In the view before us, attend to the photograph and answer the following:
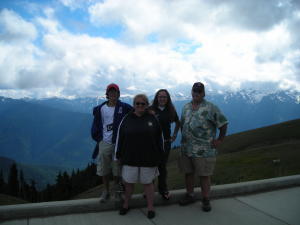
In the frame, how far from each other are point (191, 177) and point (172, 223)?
4.64 feet

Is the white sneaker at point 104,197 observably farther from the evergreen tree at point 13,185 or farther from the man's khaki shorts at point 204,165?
the evergreen tree at point 13,185

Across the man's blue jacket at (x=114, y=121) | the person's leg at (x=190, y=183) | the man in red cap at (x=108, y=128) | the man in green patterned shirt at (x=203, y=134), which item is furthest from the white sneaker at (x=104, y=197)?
the man in green patterned shirt at (x=203, y=134)

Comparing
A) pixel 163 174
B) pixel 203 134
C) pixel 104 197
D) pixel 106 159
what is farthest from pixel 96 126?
pixel 203 134

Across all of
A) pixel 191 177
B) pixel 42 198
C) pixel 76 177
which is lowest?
pixel 42 198

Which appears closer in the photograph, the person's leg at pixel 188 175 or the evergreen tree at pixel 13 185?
the person's leg at pixel 188 175

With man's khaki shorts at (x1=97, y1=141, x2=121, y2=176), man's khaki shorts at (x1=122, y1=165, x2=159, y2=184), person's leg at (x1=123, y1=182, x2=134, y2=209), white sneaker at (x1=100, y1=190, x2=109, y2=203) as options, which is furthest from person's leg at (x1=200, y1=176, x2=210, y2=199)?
white sneaker at (x1=100, y1=190, x2=109, y2=203)

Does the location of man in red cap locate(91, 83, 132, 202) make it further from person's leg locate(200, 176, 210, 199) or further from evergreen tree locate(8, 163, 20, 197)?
evergreen tree locate(8, 163, 20, 197)

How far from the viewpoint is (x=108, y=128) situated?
6.25 m

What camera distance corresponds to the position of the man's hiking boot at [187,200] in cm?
647

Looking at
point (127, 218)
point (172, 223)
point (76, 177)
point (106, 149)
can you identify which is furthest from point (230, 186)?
point (76, 177)

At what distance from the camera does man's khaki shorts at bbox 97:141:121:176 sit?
6207 mm

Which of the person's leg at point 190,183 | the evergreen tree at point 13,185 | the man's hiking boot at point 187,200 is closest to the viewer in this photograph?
the man's hiking boot at point 187,200

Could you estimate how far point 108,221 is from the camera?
555cm

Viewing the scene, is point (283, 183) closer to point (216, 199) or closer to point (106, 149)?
point (216, 199)
